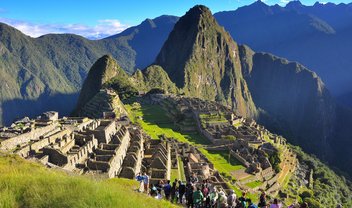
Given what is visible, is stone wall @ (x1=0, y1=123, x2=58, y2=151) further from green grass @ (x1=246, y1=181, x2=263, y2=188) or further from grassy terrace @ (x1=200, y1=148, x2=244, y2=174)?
green grass @ (x1=246, y1=181, x2=263, y2=188)

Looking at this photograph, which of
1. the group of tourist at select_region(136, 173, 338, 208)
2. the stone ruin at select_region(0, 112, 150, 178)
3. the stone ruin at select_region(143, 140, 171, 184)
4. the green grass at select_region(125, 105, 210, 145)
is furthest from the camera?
the green grass at select_region(125, 105, 210, 145)

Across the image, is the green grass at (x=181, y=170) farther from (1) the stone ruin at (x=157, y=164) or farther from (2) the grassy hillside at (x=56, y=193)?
(2) the grassy hillside at (x=56, y=193)

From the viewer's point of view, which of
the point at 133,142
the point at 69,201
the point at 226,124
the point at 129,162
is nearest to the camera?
the point at 69,201

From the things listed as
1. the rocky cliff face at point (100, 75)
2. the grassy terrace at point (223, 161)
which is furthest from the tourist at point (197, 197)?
the rocky cliff face at point (100, 75)

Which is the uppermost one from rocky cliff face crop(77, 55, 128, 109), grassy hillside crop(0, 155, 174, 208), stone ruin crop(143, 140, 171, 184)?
rocky cliff face crop(77, 55, 128, 109)

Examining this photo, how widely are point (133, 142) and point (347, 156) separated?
535 ft

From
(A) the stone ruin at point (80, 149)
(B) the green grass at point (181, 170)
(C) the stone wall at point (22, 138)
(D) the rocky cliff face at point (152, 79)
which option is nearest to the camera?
(A) the stone ruin at point (80, 149)

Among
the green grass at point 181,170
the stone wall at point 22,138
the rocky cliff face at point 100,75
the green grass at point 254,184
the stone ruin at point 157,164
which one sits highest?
the rocky cliff face at point 100,75

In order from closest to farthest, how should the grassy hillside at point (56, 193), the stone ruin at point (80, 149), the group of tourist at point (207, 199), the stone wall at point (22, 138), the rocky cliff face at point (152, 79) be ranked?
1. the grassy hillside at point (56, 193)
2. the group of tourist at point (207, 199)
3. the stone ruin at point (80, 149)
4. the stone wall at point (22, 138)
5. the rocky cliff face at point (152, 79)

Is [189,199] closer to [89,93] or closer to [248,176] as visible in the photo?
[248,176]

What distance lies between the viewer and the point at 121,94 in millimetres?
102688

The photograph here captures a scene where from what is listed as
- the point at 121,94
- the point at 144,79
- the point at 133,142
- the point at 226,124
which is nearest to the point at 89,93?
the point at 144,79

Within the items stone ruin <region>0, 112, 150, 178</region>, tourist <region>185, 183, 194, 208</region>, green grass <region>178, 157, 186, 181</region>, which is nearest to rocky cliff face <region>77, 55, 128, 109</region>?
green grass <region>178, 157, 186, 181</region>

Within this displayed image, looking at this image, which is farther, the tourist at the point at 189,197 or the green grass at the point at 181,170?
the green grass at the point at 181,170
